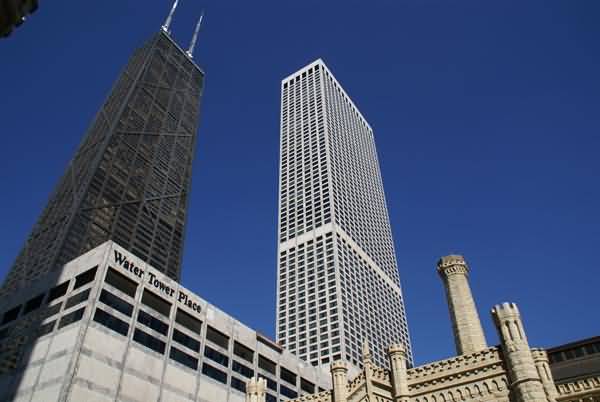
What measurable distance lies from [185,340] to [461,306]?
40.4 meters

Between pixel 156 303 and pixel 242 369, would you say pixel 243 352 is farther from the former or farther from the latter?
pixel 156 303

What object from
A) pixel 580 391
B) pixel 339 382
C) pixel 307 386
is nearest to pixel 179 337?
pixel 307 386

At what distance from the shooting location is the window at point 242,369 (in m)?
70.7

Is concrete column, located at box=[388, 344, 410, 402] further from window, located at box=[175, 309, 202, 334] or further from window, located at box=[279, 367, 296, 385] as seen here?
window, located at box=[279, 367, 296, 385]

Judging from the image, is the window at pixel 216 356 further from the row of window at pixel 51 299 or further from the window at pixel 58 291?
the window at pixel 58 291

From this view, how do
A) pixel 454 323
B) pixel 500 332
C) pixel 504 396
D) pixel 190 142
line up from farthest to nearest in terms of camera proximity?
1. pixel 190 142
2. pixel 454 323
3. pixel 500 332
4. pixel 504 396

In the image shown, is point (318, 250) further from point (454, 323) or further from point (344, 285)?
point (454, 323)

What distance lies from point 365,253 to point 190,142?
252 ft

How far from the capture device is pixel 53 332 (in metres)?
55.5

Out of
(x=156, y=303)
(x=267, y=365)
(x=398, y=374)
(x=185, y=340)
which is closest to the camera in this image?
(x=398, y=374)

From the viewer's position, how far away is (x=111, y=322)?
56.2 meters

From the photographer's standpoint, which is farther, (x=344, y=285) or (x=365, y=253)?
(x=365, y=253)

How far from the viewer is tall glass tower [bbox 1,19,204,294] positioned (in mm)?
120125

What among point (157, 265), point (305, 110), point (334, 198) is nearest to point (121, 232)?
point (157, 265)
